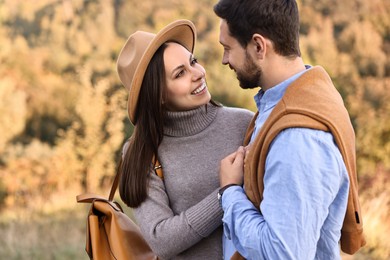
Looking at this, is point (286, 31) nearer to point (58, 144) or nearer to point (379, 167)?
point (379, 167)

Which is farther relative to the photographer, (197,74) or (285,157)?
(197,74)

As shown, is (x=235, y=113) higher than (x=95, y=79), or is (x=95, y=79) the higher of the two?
(x=235, y=113)

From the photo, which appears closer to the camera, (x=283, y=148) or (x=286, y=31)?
(x=283, y=148)

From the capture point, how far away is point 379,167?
8.20 m

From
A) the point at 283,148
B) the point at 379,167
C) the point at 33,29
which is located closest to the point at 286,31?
the point at 283,148

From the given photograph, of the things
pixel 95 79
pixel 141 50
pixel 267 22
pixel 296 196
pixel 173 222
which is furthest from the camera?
pixel 95 79

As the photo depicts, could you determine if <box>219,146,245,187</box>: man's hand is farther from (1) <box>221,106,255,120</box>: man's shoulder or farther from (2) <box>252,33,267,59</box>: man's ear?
(1) <box>221,106,255,120</box>: man's shoulder

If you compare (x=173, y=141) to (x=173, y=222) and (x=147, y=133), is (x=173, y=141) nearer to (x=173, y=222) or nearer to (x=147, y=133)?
(x=147, y=133)

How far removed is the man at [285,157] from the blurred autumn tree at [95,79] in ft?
16.8

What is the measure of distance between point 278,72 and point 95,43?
11.1m

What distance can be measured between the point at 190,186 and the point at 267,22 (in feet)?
2.36

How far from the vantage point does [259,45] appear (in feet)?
5.98

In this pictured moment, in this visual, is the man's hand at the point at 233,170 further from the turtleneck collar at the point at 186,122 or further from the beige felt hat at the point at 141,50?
the beige felt hat at the point at 141,50

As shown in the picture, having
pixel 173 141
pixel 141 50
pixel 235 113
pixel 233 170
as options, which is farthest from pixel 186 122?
pixel 233 170
